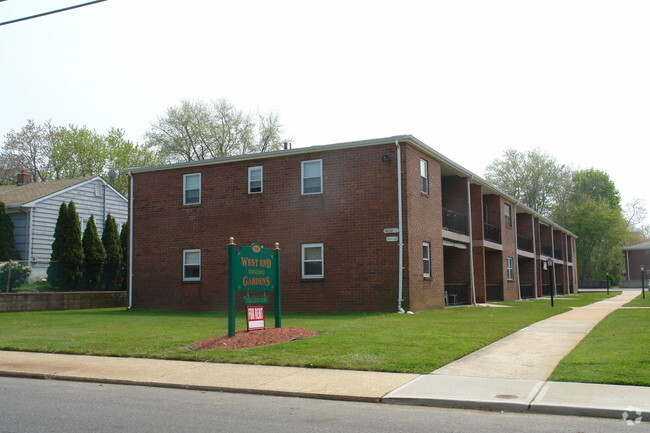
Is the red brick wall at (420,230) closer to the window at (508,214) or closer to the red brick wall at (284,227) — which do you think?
the red brick wall at (284,227)

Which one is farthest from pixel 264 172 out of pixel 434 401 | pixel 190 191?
pixel 434 401

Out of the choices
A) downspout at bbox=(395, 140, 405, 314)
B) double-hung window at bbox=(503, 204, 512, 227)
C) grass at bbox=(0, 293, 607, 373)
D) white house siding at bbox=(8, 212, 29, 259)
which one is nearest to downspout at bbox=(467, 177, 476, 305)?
double-hung window at bbox=(503, 204, 512, 227)

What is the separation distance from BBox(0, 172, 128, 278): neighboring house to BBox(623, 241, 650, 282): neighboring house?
75.0 meters

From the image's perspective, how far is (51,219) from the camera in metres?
31.8

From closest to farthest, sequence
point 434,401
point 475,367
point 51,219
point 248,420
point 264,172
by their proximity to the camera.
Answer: point 248,420 < point 434,401 < point 475,367 < point 264,172 < point 51,219

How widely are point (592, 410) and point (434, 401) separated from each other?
1.78m

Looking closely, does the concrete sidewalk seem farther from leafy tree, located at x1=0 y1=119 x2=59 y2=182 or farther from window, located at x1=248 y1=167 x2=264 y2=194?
leafy tree, located at x1=0 y1=119 x2=59 y2=182

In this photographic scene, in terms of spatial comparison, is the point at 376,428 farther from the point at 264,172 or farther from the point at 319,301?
the point at 264,172

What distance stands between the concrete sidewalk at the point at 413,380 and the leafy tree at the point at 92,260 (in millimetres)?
17494

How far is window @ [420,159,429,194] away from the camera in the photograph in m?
23.1

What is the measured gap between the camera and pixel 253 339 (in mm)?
12664

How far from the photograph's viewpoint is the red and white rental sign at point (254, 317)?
43.9ft

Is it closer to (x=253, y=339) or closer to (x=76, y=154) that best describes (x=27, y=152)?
(x=76, y=154)

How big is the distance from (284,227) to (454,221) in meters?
8.67
